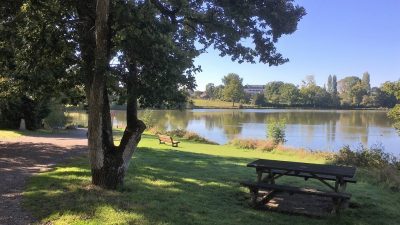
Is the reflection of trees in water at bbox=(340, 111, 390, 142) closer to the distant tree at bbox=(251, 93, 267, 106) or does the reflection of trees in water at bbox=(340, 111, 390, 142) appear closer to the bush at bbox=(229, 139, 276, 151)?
the bush at bbox=(229, 139, 276, 151)

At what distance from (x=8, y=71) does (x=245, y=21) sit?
323 inches

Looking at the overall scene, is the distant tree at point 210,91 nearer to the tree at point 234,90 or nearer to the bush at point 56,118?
the tree at point 234,90

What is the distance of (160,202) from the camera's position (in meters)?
7.71

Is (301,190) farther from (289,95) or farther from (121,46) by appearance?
(289,95)

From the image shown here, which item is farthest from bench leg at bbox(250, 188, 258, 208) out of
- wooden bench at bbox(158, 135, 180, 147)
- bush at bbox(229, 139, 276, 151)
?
bush at bbox(229, 139, 276, 151)

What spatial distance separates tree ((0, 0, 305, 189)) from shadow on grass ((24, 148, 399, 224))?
0.76 meters

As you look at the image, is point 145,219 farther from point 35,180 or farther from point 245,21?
point 245,21

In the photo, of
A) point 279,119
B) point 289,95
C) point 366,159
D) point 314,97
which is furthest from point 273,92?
point 366,159

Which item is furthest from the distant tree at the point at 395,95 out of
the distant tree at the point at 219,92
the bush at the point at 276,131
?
the distant tree at the point at 219,92

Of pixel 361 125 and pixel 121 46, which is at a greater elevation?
pixel 121 46

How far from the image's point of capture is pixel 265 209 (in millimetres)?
7863

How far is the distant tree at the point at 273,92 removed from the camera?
13475 centimetres

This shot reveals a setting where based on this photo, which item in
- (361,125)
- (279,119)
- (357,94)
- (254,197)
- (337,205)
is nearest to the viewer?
(337,205)

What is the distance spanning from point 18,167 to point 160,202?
19.2 ft
